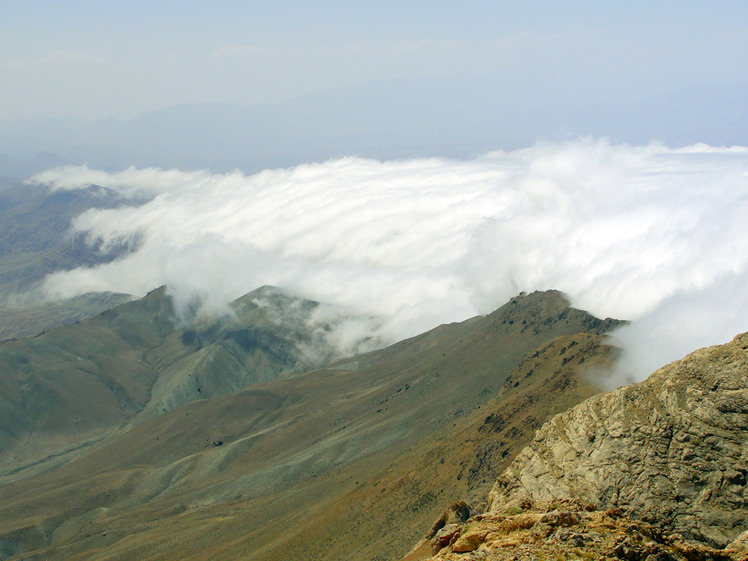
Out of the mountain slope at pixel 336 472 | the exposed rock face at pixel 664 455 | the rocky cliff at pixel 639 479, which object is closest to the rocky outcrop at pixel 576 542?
the rocky cliff at pixel 639 479

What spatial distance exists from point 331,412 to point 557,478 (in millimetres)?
148674

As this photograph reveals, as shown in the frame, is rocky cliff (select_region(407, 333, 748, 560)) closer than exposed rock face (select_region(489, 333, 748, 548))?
Yes

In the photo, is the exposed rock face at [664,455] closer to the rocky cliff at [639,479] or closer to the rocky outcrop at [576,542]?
the rocky cliff at [639,479]

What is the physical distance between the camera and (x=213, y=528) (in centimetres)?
12112

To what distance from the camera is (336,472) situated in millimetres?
133750

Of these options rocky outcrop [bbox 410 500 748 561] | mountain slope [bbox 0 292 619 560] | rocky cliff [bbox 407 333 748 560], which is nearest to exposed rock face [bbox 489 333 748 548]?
rocky cliff [bbox 407 333 748 560]

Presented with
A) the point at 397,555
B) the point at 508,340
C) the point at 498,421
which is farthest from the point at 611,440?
the point at 508,340

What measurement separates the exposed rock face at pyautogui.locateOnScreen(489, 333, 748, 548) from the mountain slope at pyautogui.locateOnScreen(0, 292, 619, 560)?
124 ft

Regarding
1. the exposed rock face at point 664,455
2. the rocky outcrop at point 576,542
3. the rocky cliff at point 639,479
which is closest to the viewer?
the rocky outcrop at point 576,542

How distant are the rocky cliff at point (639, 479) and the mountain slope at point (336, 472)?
124 ft

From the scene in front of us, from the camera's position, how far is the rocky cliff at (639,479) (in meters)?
31.2

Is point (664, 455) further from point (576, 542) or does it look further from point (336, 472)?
point (336, 472)

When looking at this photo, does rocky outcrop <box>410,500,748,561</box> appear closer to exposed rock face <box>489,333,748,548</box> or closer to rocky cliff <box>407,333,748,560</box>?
rocky cliff <box>407,333,748,560</box>

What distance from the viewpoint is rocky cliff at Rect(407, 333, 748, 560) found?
102 ft
